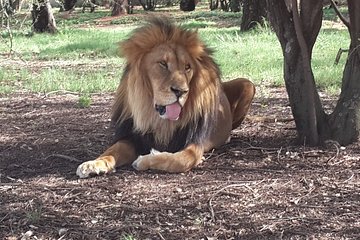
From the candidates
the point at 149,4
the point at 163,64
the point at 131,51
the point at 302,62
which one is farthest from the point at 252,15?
the point at 149,4

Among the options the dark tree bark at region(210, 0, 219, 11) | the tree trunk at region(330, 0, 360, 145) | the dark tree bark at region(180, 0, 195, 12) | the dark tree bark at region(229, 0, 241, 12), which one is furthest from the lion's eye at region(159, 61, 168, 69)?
the dark tree bark at region(210, 0, 219, 11)

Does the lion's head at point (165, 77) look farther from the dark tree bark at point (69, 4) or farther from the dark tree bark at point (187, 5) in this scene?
the dark tree bark at point (69, 4)

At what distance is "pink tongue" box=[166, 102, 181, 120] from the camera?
4.06 m

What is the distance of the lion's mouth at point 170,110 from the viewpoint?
4059 mm

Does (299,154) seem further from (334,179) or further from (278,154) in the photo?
(334,179)

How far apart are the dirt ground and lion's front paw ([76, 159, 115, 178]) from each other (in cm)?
5

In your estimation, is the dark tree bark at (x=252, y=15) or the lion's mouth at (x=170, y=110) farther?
the dark tree bark at (x=252, y=15)

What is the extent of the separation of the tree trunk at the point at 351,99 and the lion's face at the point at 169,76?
118 cm

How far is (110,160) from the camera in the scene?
4.20 m

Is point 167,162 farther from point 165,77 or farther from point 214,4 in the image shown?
point 214,4

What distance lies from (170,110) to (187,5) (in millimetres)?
31583

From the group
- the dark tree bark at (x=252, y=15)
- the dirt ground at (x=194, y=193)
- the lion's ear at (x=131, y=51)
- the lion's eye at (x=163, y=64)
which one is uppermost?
the lion's ear at (x=131, y=51)

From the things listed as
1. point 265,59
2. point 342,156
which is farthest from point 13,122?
point 265,59

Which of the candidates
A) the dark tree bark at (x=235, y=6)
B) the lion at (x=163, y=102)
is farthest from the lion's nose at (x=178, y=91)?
the dark tree bark at (x=235, y=6)
